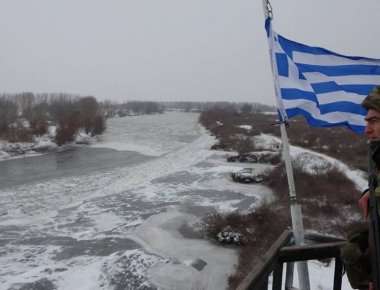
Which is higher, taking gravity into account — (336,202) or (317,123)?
(317,123)

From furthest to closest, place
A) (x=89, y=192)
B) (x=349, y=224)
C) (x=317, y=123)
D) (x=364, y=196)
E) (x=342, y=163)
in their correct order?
(x=342, y=163)
(x=89, y=192)
(x=349, y=224)
(x=317, y=123)
(x=364, y=196)

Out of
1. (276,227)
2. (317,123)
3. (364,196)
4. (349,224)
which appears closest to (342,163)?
(349,224)

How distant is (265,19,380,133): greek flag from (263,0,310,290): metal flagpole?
0.05 feet

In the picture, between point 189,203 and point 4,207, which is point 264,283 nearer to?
point 189,203

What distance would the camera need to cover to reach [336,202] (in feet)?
55.3

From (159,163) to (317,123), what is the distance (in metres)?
27.4

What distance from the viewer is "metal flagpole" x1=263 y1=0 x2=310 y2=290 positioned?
314 cm

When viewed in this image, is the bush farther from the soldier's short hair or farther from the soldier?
the soldier's short hair

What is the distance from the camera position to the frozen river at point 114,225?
1018cm

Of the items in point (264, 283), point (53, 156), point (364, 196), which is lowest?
point (53, 156)

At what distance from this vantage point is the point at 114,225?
577 inches

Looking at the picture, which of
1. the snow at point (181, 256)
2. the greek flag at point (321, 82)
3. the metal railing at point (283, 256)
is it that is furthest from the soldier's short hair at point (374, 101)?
the snow at point (181, 256)

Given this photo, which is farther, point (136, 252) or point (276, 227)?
point (276, 227)

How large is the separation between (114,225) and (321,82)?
40.6 ft
